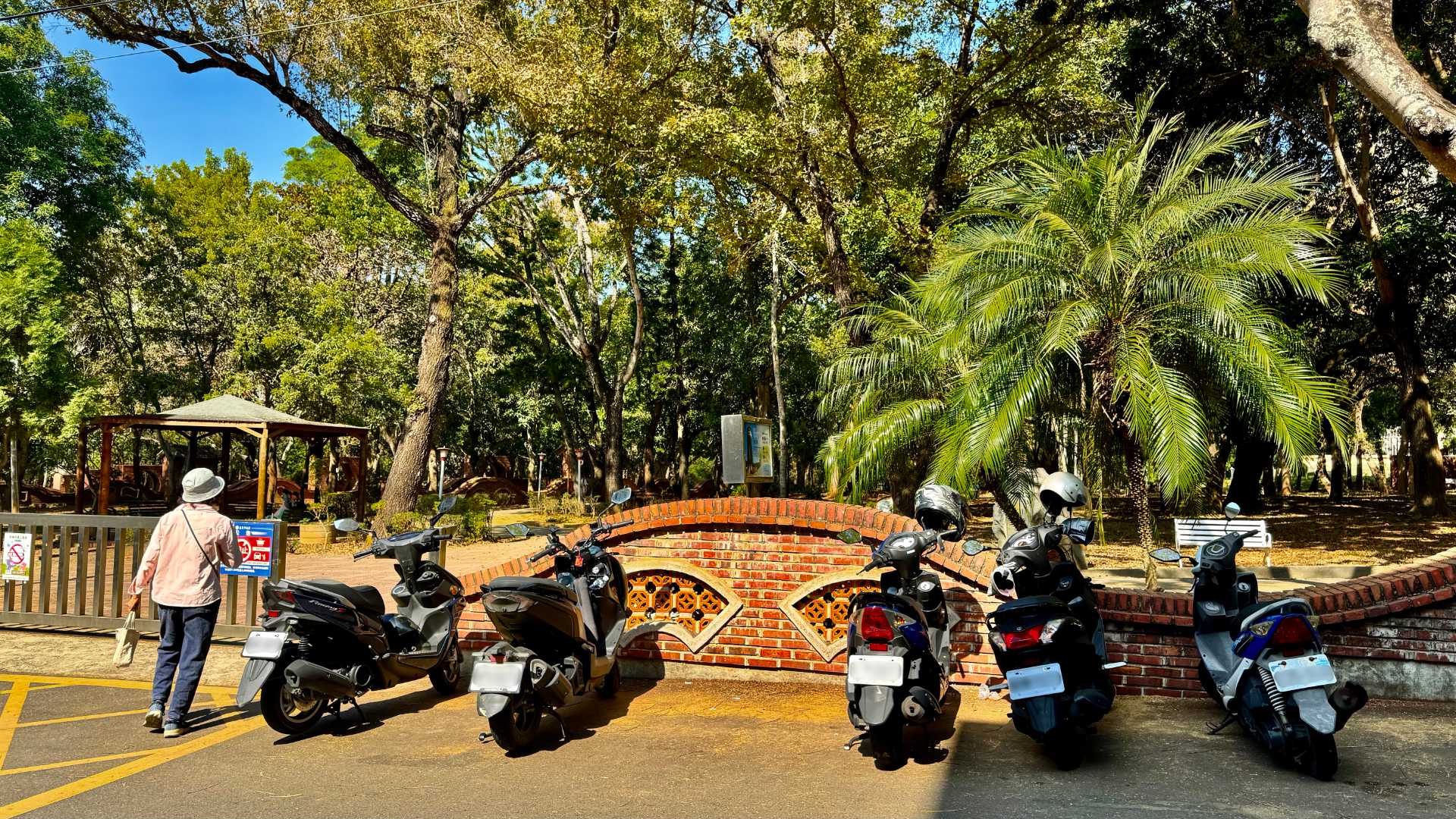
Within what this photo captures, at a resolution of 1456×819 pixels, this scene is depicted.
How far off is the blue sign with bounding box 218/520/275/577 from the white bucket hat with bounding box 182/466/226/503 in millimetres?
1370

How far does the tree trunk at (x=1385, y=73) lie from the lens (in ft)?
23.5

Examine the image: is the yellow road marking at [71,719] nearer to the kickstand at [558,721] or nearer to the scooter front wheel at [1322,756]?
the kickstand at [558,721]

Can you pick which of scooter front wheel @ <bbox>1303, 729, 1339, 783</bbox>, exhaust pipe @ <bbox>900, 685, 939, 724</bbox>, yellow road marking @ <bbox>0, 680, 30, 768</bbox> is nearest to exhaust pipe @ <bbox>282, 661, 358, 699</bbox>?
yellow road marking @ <bbox>0, 680, 30, 768</bbox>

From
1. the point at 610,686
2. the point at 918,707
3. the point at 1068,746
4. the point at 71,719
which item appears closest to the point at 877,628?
the point at 918,707

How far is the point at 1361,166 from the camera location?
18.7 metres

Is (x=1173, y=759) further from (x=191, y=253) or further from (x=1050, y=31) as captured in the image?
(x=191, y=253)

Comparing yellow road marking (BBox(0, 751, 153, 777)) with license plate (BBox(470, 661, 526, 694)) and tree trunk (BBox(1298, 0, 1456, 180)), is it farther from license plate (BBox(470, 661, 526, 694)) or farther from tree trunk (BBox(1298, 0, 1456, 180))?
tree trunk (BBox(1298, 0, 1456, 180))

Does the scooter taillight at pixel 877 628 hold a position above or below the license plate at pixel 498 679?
above

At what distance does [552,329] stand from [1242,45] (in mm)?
23356

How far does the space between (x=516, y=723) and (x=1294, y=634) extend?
382 cm

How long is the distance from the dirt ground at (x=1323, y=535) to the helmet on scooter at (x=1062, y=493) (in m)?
10.7

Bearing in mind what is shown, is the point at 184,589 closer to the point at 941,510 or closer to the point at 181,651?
the point at 181,651

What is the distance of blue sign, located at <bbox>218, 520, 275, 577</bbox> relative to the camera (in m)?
7.38

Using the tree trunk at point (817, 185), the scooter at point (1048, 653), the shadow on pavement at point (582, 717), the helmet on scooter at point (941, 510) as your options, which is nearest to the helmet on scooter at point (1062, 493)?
the scooter at point (1048, 653)
